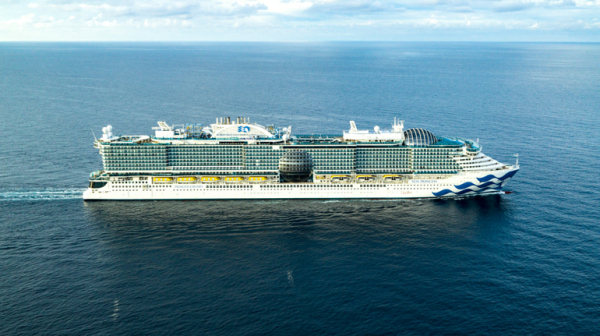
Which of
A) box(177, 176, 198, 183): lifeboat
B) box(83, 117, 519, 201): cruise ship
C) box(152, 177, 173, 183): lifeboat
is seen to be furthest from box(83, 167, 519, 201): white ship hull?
box(177, 176, 198, 183): lifeboat

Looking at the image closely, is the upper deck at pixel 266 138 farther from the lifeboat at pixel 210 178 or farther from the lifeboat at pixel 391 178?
the lifeboat at pixel 210 178

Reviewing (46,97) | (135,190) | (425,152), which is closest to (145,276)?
(135,190)

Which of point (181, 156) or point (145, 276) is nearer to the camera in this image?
point (145, 276)

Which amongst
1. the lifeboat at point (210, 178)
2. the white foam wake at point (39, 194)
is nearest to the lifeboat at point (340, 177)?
the lifeboat at point (210, 178)

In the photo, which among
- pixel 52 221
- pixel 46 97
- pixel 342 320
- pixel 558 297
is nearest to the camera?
pixel 342 320

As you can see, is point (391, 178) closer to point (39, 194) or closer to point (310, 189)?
point (310, 189)

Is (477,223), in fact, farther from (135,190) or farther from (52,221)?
(52,221)

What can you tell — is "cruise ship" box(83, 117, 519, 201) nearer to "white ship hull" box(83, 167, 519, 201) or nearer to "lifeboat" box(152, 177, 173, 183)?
"lifeboat" box(152, 177, 173, 183)
